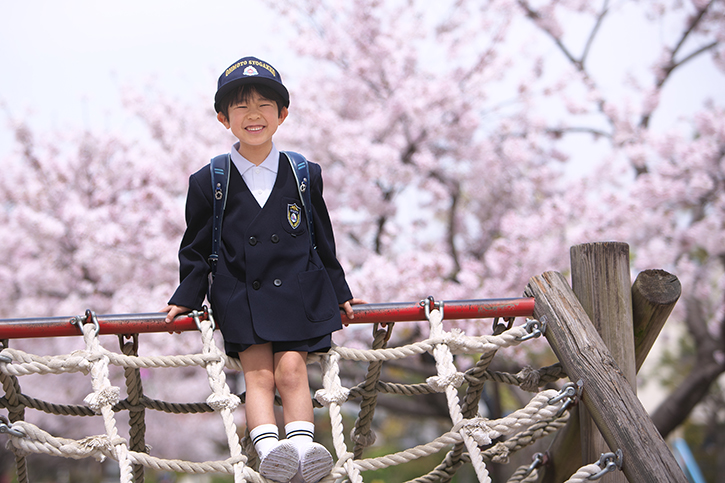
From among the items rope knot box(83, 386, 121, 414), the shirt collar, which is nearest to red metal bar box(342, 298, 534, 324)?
the shirt collar

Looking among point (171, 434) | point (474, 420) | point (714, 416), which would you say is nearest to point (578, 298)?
point (474, 420)

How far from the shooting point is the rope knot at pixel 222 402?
160cm

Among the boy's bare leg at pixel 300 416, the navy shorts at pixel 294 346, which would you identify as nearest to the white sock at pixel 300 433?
the boy's bare leg at pixel 300 416

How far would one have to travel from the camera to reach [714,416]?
11609mm

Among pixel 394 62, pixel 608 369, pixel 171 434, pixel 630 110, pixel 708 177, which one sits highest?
pixel 394 62

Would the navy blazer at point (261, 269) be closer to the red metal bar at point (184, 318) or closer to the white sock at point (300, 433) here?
the red metal bar at point (184, 318)

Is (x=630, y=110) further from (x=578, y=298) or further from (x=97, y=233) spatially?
(x=97, y=233)

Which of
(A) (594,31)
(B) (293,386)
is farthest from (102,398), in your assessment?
(A) (594,31)

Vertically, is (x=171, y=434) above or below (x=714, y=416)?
above

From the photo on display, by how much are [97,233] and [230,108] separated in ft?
13.3

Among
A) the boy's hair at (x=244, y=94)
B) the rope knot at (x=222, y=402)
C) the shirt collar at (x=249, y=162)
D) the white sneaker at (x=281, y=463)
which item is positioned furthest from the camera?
the shirt collar at (x=249, y=162)

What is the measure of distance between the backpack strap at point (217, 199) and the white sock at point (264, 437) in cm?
51

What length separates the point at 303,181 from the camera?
6.06 ft

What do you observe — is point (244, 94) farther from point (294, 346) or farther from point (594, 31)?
point (594, 31)
